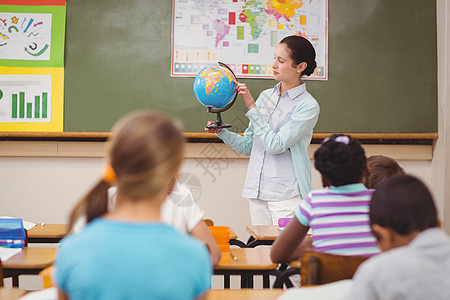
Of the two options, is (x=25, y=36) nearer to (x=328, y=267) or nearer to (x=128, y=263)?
(x=328, y=267)

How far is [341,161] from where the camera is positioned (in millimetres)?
1809

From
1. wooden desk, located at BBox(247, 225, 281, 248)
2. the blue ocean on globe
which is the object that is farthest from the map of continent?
wooden desk, located at BBox(247, 225, 281, 248)

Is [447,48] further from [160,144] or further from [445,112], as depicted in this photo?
[160,144]

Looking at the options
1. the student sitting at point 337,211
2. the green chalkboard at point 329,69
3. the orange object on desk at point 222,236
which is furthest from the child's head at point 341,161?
the green chalkboard at point 329,69

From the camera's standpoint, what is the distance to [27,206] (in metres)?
3.85

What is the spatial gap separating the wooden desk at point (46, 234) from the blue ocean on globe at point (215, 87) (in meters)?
1.06

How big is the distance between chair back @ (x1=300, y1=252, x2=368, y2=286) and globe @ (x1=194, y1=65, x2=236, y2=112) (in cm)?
155

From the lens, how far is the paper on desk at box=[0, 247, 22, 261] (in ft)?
6.55

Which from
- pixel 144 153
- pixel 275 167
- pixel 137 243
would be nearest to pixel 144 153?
pixel 144 153

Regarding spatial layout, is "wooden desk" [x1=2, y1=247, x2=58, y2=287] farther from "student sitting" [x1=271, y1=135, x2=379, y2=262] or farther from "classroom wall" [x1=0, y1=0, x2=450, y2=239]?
"classroom wall" [x1=0, y1=0, x2=450, y2=239]

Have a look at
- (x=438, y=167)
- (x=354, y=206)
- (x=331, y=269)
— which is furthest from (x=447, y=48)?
(x=331, y=269)

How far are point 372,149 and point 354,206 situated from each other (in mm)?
2307

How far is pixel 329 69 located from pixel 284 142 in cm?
137

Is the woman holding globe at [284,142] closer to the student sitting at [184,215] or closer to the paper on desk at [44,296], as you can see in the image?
the student sitting at [184,215]
